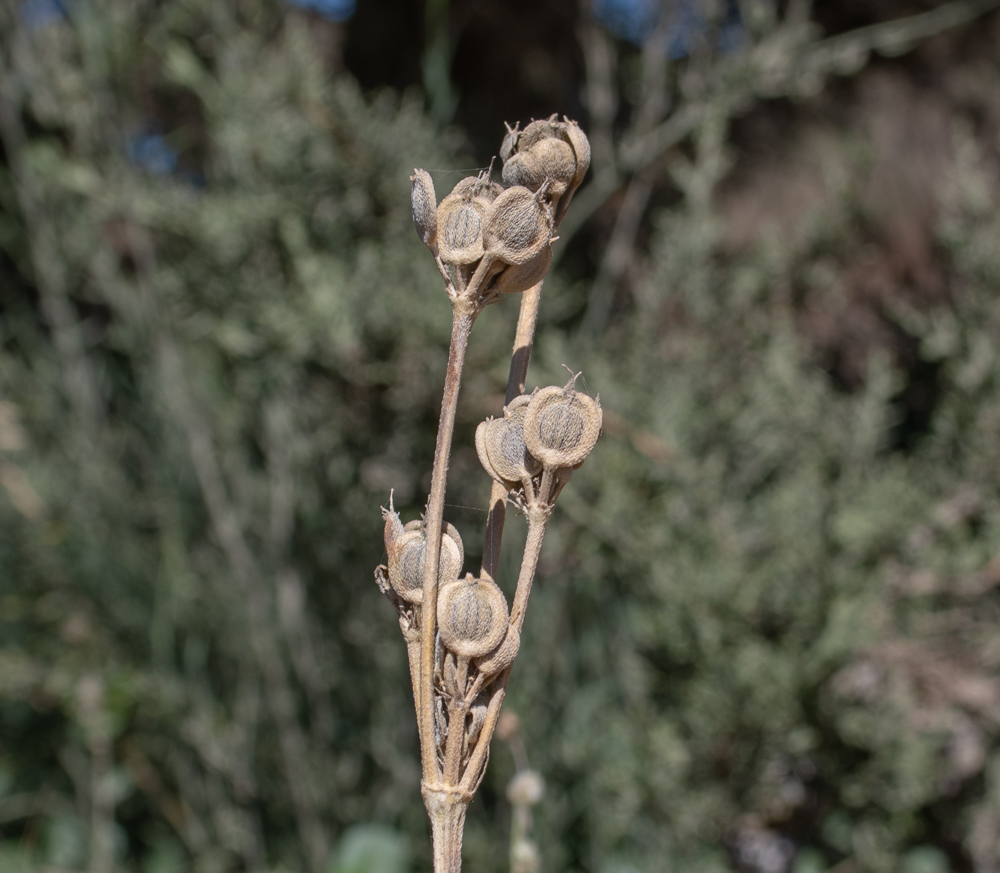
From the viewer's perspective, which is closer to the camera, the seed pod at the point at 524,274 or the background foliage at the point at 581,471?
the seed pod at the point at 524,274

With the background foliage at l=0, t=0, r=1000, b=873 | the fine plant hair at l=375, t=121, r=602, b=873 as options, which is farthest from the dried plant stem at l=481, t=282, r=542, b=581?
the background foliage at l=0, t=0, r=1000, b=873

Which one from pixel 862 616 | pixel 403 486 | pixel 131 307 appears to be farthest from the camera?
pixel 131 307

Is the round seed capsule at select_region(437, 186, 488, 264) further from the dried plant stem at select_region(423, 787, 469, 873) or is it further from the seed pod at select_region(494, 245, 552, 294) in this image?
the dried plant stem at select_region(423, 787, 469, 873)

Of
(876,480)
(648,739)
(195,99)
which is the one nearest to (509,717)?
(648,739)

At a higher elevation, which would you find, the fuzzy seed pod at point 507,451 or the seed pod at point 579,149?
the seed pod at point 579,149

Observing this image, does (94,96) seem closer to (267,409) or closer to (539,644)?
(267,409)

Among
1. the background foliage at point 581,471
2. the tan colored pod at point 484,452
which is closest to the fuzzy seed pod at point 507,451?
the tan colored pod at point 484,452

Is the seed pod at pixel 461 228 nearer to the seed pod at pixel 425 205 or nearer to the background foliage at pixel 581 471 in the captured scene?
the seed pod at pixel 425 205

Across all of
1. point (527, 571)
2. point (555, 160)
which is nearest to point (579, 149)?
point (555, 160)
